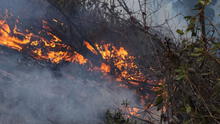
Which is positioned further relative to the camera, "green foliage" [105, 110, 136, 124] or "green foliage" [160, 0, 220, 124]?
"green foliage" [105, 110, 136, 124]

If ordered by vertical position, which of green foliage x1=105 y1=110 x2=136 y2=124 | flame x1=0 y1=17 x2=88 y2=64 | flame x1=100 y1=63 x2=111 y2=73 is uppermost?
flame x1=0 y1=17 x2=88 y2=64

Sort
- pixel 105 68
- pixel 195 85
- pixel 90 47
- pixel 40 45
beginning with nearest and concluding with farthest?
pixel 195 85 < pixel 40 45 < pixel 105 68 < pixel 90 47

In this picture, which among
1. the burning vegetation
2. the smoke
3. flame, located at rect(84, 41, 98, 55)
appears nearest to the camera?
the smoke

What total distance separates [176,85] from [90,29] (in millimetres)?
4608

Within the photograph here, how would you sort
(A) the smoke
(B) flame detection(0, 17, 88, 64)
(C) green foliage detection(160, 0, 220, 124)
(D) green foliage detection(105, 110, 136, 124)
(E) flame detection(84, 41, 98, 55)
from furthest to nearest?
(E) flame detection(84, 41, 98, 55), (B) flame detection(0, 17, 88, 64), (D) green foliage detection(105, 110, 136, 124), (A) the smoke, (C) green foliage detection(160, 0, 220, 124)

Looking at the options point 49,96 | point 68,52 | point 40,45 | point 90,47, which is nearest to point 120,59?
point 90,47

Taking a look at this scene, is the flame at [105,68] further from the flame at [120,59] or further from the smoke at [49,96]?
the smoke at [49,96]

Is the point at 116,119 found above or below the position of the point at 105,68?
below

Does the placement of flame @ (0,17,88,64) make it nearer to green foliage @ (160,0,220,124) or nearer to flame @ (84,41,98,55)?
flame @ (84,41,98,55)

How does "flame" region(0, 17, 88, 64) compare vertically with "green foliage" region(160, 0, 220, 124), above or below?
above

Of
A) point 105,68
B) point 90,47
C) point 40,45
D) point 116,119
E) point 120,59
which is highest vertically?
point 90,47

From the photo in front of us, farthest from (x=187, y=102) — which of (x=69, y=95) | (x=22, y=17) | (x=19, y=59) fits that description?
(x=22, y=17)

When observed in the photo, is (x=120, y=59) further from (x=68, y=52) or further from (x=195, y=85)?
(x=195, y=85)

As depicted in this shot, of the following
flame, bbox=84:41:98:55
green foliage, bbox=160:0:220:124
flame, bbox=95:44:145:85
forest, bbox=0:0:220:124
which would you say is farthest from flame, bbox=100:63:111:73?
green foliage, bbox=160:0:220:124
